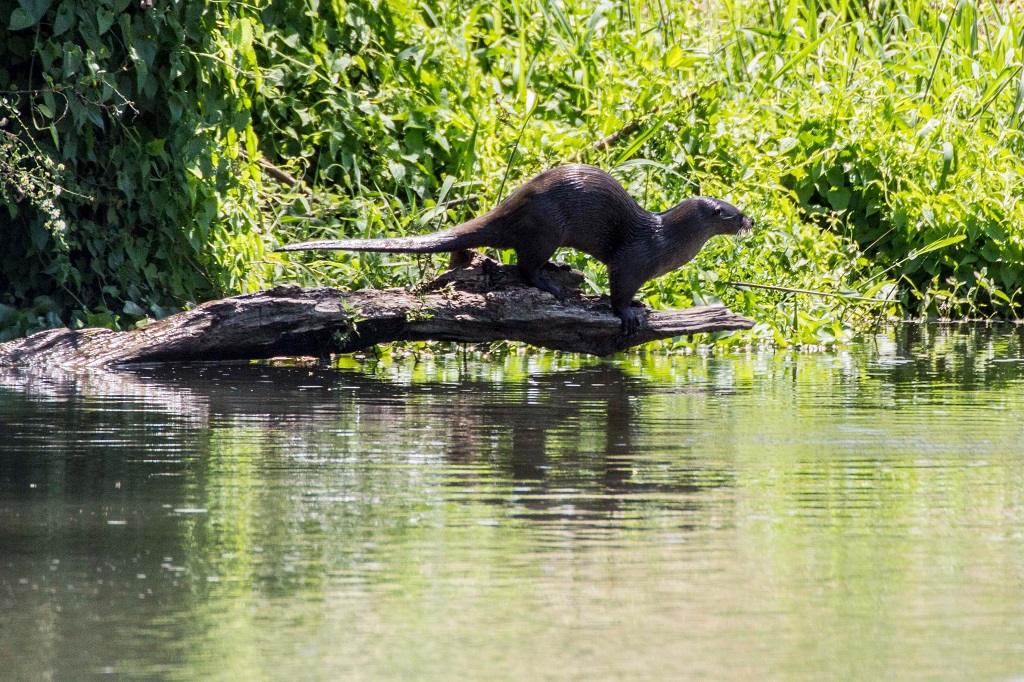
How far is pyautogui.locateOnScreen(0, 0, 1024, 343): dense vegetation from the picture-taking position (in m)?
7.28

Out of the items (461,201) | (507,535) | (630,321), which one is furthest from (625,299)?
(507,535)

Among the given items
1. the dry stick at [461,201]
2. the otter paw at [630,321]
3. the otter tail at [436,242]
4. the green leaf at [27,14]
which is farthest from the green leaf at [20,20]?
the otter paw at [630,321]

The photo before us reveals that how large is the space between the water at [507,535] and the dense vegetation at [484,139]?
1.94m

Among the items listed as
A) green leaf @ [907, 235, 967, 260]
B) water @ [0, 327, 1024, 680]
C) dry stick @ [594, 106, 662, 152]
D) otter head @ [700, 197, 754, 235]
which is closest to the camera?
water @ [0, 327, 1024, 680]

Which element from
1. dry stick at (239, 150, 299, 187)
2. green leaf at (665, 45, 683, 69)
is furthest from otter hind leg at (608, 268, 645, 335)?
green leaf at (665, 45, 683, 69)

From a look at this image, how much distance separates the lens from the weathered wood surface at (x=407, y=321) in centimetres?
627

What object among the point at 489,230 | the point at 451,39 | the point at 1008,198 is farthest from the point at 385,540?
the point at 1008,198

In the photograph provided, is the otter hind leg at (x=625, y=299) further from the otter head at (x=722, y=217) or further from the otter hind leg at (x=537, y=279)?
the otter head at (x=722, y=217)

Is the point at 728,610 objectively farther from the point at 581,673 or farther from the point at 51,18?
the point at 51,18

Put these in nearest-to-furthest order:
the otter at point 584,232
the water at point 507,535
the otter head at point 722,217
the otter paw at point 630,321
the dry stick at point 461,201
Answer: the water at point 507,535, the otter at point 584,232, the otter paw at point 630,321, the otter head at point 722,217, the dry stick at point 461,201

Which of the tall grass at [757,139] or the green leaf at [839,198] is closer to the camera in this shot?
the tall grass at [757,139]

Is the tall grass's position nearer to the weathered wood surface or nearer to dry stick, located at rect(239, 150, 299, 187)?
dry stick, located at rect(239, 150, 299, 187)

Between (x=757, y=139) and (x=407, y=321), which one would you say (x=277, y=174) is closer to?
(x=407, y=321)

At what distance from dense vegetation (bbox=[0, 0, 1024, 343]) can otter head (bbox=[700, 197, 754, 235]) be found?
159 cm
